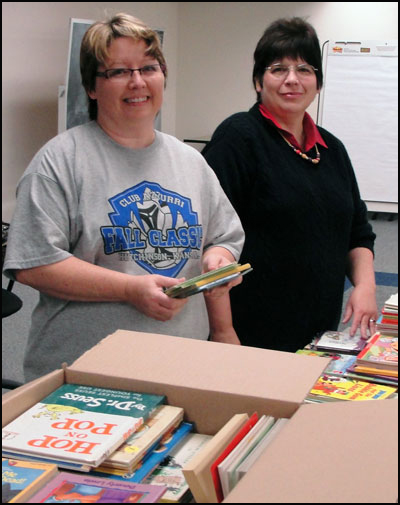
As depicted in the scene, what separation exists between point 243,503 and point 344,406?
0.28 meters

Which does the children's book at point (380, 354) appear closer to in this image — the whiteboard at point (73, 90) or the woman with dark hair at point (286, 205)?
the woman with dark hair at point (286, 205)

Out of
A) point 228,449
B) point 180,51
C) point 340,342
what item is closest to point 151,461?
point 228,449

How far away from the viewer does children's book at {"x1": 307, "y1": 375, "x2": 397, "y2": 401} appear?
1.53m

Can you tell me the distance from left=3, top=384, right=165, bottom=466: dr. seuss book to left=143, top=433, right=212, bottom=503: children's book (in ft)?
0.28

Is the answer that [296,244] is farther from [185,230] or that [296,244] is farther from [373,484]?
[373,484]

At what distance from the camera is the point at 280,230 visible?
1992 mm

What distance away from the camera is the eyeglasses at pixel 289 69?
6.77 ft

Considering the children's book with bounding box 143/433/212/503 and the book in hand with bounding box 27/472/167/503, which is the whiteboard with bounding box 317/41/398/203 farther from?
the book in hand with bounding box 27/472/167/503

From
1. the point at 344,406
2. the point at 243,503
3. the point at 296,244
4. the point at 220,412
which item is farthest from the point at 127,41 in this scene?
the point at 243,503

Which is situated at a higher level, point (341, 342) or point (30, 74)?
point (30, 74)

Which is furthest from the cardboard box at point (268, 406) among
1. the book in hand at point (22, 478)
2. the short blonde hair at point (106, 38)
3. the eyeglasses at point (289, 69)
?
the eyeglasses at point (289, 69)

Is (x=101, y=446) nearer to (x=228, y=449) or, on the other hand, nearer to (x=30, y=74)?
(x=228, y=449)

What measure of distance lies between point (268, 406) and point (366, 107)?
22.6 ft

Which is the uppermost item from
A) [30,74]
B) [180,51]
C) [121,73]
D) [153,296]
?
[180,51]
